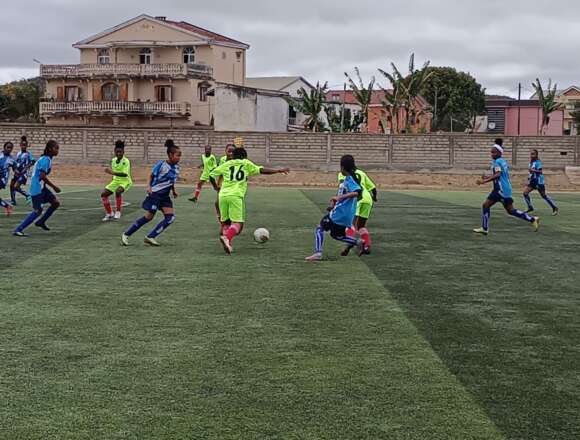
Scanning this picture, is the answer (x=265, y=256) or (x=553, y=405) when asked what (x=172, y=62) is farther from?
(x=553, y=405)

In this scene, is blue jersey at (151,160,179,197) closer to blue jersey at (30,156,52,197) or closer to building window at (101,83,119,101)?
blue jersey at (30,156,52,197)

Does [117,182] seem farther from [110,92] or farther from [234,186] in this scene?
[110,92]

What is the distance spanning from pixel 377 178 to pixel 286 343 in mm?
40088

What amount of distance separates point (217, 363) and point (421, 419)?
6.04 ft

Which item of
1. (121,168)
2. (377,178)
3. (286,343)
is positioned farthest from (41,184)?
(377,178)

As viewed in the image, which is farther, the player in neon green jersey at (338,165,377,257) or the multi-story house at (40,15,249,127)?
the multi-story house at (40,15,249,127)

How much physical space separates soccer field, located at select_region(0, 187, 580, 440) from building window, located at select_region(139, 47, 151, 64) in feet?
182

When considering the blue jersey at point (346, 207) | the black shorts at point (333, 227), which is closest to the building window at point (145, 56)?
the black shorts at point (333, 227)

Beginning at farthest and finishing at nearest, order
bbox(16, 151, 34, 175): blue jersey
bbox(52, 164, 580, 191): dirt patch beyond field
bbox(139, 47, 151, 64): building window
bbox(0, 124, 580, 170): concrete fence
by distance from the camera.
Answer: bbox(139, 47, 151, 64): building window < bbox(0, 124, 580, 170): concrete fence < bbox(52, 164, 580, 191): dirt patch beyond field < bbox(16, 151, 34, 175): blue jersey

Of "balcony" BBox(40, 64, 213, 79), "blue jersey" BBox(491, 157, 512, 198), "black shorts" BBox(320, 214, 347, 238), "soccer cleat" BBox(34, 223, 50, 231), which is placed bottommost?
"soccer cleat" BBox(34, 223, 50, 231)

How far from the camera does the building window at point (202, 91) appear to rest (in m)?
65.7

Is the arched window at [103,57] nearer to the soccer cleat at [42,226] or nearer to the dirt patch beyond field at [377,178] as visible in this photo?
the dirt patch beyond field at [377,178]

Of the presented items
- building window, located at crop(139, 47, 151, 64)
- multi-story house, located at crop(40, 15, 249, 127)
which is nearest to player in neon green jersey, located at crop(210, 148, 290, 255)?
multi-story house, located at crop(40, 15, 249, 127)

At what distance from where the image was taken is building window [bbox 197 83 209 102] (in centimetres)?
6569
